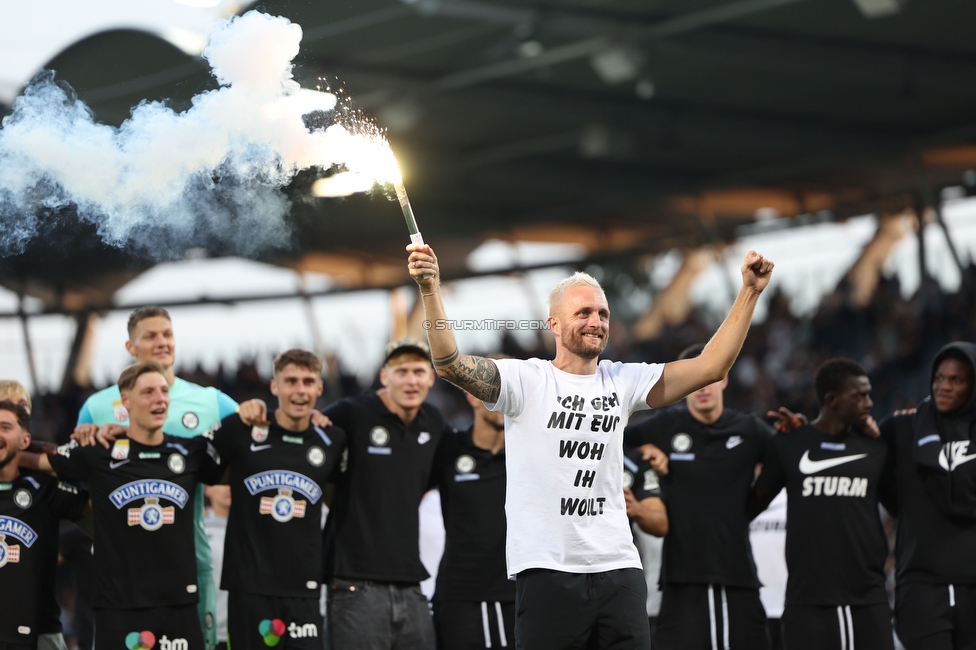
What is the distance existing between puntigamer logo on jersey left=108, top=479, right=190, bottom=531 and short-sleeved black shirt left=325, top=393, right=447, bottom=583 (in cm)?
106

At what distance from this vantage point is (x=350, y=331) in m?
20.8

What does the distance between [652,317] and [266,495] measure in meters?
15.8

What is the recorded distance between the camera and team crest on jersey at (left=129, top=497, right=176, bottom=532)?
22.2 feet

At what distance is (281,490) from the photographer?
7.07 meters

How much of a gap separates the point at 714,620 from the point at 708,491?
81 cm

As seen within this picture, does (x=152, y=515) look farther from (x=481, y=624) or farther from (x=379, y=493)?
(x=481, y=624)

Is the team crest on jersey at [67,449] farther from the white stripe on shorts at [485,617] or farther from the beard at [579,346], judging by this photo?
the beard at [579,346]

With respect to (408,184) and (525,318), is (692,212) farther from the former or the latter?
(408,184)

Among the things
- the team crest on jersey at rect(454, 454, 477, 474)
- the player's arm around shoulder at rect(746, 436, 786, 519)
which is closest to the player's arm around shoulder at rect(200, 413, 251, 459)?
the team crest on jersey at rect(454, 454, 477, 474)

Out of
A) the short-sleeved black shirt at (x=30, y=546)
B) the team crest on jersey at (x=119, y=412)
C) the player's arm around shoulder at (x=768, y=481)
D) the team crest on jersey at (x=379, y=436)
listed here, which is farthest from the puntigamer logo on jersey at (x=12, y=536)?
the player's arm around shoulder at (x=768, y=481)

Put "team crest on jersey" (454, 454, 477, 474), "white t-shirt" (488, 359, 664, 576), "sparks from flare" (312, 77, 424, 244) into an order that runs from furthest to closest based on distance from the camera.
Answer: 1. "team crest on jersey" (454, 454, 477, 474)
2. "sparks from flare" (312, 77, 424, 244)
3. "white t-shirt" (488, 359, 664, 576)

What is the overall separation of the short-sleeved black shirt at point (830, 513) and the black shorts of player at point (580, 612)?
95.4 inches

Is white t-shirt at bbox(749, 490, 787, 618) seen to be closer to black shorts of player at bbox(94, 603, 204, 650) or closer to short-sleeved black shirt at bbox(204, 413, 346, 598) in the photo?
short-sleeved black shirt at bbox(204, 413, 346, 598)

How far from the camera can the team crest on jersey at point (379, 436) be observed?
7.30 metres
